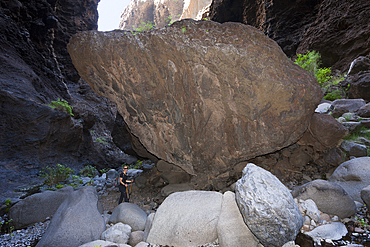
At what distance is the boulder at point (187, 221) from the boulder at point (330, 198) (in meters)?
1.97

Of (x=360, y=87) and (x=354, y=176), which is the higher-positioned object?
(x=360, y=87)

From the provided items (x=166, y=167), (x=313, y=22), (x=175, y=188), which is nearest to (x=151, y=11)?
(x=313, y=22)

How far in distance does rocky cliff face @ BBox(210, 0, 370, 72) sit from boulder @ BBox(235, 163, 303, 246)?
33.7 feet

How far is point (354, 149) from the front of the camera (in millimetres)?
4852

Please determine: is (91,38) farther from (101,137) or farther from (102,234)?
(101,137)

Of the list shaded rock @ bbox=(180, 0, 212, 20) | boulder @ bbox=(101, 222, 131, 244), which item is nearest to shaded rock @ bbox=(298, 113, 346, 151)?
boulder @ bbox=(101, 222, 131, 244)

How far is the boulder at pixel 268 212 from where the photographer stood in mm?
2643

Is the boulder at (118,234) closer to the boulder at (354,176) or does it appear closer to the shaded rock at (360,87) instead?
the boulder at (354,176)

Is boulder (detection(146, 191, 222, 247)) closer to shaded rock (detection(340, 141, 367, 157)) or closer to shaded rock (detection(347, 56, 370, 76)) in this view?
shaded rock (detection(340, 141, 367, 157))

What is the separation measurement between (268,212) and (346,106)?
563cm

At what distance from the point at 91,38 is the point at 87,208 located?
391 cm

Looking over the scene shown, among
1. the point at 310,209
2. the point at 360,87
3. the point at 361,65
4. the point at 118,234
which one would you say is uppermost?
the point at 361,65

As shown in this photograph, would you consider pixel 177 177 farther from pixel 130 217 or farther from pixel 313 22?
pixel 313 22

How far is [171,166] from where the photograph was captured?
6.59 meters
